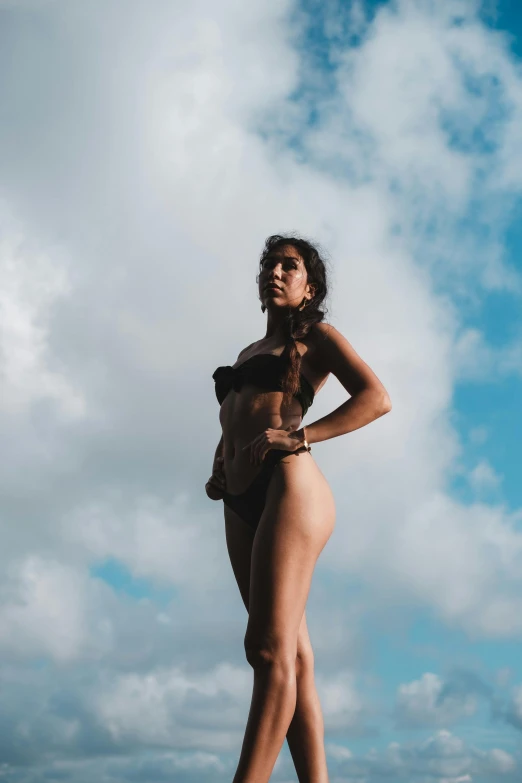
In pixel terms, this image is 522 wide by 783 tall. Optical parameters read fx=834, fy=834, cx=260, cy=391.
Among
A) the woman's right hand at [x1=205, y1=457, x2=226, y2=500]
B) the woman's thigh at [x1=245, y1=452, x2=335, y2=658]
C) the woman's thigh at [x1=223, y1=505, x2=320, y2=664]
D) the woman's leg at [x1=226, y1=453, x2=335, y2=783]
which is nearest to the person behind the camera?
the woman's leg at [x1=226, y1=453, x2=335, y2=783]

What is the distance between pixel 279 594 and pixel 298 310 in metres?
1.55

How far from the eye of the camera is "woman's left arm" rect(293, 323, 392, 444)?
3947 millimetres

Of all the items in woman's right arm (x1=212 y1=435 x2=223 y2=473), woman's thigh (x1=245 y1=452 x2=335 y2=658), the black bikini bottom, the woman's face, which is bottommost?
woman's thigh (x1=245 y1=452 x2=335 y2=658)

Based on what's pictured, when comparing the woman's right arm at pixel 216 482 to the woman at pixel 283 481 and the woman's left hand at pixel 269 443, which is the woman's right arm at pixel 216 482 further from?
the woman's left hand at pixel 269 443

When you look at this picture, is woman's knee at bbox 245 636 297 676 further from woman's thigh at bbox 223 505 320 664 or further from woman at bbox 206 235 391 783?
woman's thigh at bbox 223 505 320 664

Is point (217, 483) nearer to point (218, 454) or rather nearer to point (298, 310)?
point (218, 454)

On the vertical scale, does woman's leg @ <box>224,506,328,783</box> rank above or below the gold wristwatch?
below

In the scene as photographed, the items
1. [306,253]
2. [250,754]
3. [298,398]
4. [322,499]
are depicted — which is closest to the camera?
[250,754]

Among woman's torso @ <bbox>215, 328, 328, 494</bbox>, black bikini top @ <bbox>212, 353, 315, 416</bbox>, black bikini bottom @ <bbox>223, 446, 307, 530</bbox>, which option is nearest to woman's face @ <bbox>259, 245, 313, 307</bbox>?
woman's torso @ <bbox>215, 328, 328, 494</bbox>

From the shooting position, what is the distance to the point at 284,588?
3.66 meters

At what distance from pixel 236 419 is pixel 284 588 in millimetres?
926

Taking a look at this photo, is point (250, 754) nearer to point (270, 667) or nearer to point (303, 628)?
point (270, 667)

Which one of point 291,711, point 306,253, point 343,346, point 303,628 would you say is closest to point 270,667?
point 291,711

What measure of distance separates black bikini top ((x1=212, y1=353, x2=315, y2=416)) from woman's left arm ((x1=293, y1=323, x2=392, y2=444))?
185mm
